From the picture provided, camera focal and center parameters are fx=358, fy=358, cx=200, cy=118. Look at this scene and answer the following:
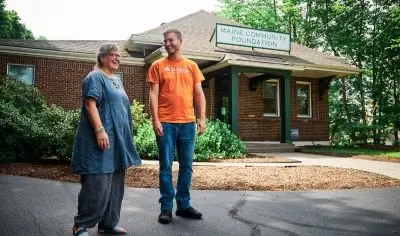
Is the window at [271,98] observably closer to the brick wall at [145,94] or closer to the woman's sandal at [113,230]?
the brick wall at [145,94]

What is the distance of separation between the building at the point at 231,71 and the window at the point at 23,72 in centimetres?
3

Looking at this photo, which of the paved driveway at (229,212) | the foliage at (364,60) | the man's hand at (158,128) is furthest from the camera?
the foliage at (364,60)

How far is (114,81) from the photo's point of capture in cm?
299

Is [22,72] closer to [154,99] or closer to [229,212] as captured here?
[154,99]

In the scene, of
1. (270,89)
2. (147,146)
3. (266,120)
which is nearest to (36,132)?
(147,146)

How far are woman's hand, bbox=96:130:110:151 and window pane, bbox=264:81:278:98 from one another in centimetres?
1426

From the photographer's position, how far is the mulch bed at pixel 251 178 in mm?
5523

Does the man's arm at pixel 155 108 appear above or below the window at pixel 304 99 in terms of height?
below

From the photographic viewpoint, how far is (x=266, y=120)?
16000mm

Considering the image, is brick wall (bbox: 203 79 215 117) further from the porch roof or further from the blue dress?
the blue dress

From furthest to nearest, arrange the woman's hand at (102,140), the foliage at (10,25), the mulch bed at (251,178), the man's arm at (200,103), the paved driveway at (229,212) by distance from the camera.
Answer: the foliage at (10,25), the mulch bed at (251,178), the man's arm at (200,103), the paved driveway at (229,212), the woman's hand at (102,140)

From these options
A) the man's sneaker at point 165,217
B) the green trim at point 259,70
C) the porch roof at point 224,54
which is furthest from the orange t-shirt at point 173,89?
the green trim at point 259,70

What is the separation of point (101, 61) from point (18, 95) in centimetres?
701

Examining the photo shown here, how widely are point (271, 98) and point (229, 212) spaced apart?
518 inches
